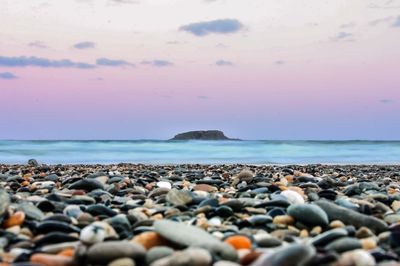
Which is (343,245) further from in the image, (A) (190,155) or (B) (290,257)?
(A) (190,155)

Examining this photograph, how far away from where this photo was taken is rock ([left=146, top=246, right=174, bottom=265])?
7.20ft

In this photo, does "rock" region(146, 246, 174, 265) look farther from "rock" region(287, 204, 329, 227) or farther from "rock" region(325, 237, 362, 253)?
"rock" region(287, 204, 329, 227)

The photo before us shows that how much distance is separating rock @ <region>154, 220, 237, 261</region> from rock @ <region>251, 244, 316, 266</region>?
28 centimetres

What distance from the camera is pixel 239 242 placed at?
7.91ft

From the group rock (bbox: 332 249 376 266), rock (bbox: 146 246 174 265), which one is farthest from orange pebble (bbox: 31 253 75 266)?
rock (bbox: 332 249 376 266)

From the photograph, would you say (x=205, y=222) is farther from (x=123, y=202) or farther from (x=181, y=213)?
(x=123, y=202)


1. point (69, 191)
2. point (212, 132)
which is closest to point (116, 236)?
point (69, 191)

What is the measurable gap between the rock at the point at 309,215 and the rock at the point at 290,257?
1.09 metres

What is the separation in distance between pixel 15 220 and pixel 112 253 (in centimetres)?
106

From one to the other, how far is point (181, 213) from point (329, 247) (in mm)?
1253

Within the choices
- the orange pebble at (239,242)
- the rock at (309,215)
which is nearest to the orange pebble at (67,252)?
the orange pebble at (239,242)

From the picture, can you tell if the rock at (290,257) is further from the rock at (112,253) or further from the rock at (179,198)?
the rock at (179,198)

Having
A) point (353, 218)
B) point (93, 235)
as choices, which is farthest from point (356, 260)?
point (93, 235)

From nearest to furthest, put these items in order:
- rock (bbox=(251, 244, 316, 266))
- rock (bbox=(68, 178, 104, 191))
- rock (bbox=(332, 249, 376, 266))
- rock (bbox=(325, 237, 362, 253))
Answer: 1. rock (bbox=(251, 244, 316, 266))
2. rock (bbox=(332, 249, 376, 266))
3. rock (bbox=(325, 237, 362, 253))
4. rock (bbox=(68, 178, 104, 191))
